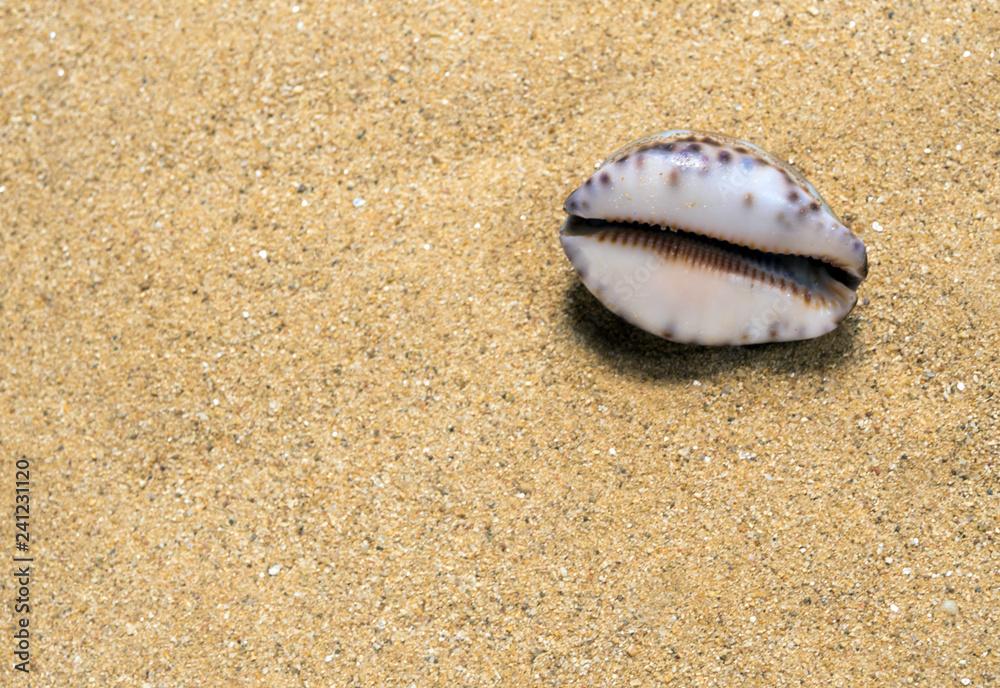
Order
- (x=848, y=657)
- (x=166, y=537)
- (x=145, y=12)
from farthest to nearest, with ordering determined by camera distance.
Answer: (x=145, y=12), (x=166, y=537), (x=848, y=657)

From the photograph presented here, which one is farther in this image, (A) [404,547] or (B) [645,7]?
(B) [645,7]

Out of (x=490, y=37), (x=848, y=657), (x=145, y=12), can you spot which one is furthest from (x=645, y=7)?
(x=848, y=657)

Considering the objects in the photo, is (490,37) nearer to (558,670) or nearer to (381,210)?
(381,210)

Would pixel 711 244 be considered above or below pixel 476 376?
above

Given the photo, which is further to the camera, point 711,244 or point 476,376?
point 476,376
